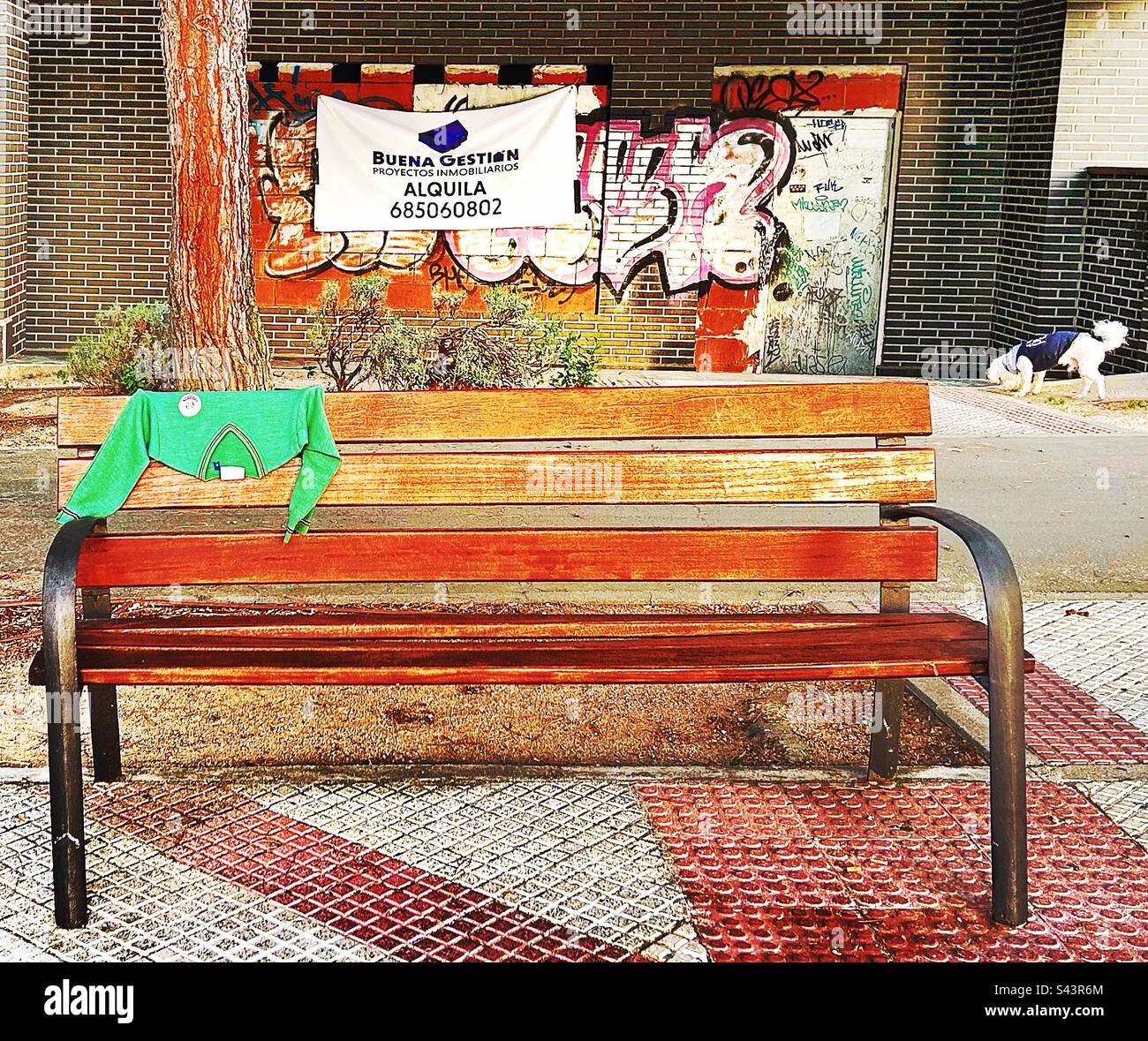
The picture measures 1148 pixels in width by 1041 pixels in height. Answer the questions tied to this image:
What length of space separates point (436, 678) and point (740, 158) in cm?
1071

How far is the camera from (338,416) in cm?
399

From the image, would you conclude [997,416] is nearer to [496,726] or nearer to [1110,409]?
[1110,409]

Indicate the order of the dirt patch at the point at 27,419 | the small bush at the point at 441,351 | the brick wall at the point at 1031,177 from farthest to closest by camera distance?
the brick wall at the point at 1031,177 → the small bush at the point at 441,351 → the dirt patch at the point at 27,419

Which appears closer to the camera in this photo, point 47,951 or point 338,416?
point 47,951

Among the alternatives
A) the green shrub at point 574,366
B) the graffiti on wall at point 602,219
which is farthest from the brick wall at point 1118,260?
the green shrub at point 574,366

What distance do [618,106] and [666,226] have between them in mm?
1166

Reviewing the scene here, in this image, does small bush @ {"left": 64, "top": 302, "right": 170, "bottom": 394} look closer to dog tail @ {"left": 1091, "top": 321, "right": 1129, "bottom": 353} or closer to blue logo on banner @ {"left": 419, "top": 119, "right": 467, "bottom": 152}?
blue logo on banner @ {"left": 419, "top": 119, "right": 467, "bottom": 152}

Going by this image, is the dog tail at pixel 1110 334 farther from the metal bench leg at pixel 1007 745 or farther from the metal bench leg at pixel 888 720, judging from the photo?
the metal bench leg at pixel 1007 745

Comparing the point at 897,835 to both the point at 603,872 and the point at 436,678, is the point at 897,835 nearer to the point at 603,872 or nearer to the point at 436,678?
the point at 603,872

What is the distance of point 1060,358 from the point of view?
12.1 meters

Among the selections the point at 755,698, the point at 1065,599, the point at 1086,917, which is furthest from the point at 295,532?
the point at 1065,599

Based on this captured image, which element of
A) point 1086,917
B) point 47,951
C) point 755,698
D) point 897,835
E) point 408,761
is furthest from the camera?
point 755,698

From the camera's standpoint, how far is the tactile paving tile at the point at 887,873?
3.24 metres

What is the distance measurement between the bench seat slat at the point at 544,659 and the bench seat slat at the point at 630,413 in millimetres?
627
